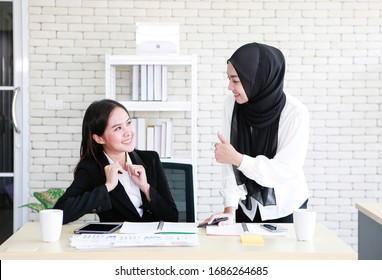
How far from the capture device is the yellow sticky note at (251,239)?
6.13ft

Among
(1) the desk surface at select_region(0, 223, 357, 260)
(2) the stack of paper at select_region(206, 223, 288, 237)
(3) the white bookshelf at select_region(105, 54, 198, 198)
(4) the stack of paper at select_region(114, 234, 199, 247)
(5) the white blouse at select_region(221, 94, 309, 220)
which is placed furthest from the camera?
(3) the white bookshelf at select_region(105, 54, 198, 198)

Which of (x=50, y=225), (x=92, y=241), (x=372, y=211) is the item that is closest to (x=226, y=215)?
(x=92, y=241)

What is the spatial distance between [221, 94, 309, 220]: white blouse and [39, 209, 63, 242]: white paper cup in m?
0.79

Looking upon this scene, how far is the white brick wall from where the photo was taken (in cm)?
452

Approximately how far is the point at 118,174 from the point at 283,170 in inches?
28.6

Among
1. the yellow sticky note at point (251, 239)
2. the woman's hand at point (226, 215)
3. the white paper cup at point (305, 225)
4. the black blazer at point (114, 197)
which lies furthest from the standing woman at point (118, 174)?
the white paper cup at point (305, 225)

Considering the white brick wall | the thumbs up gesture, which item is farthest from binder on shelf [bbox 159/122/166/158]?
the thumbs up gesture

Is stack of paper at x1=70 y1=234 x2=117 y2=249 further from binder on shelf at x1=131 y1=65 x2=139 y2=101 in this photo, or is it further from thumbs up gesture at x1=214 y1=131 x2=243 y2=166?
binder on shelf at x1=131 y1=65 x2=139 y2=101

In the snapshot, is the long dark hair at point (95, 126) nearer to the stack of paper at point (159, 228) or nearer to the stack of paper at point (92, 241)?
the stack of paper at point (159, 228)

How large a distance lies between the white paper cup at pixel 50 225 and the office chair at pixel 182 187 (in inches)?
34.9

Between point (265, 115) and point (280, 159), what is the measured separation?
25 cm
